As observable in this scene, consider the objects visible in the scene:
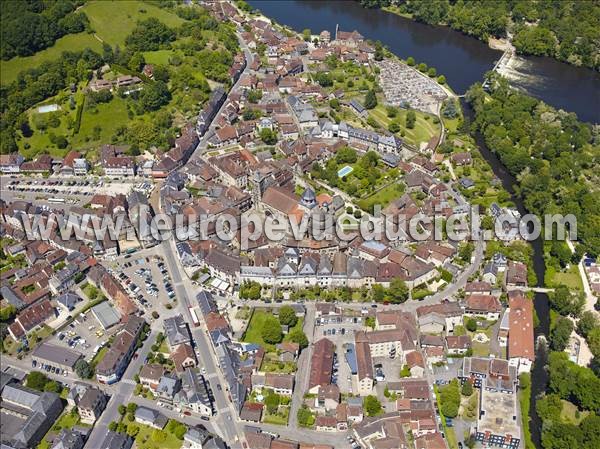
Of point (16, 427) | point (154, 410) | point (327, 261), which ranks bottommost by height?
point (16, 427)

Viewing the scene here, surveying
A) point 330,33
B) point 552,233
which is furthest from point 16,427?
point 330,33

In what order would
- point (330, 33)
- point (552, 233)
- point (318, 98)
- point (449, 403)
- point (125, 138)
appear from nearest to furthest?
point (449, 403) → point (552, 233) → point (125, 138) → point (318, 98) → point (330, 33)

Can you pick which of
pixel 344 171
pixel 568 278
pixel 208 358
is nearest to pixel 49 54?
pixel 344 171

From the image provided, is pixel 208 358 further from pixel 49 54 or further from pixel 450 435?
pixel 49 54

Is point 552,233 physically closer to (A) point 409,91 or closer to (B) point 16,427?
(A) point 409,91

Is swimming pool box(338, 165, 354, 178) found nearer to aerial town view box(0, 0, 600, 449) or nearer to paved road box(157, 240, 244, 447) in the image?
aerial town view box(0, 0, 600, 449)

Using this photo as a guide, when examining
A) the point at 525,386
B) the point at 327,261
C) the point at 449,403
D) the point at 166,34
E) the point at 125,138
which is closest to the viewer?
the point at 449,403

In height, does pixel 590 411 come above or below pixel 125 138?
above

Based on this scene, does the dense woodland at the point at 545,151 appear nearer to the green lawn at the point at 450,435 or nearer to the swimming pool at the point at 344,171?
the swimming pool at the point at 344,171
